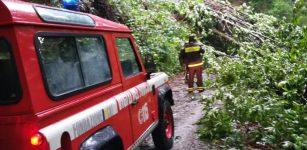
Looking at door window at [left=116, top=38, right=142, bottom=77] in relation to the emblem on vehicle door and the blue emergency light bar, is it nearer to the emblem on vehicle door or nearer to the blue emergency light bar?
the emblem on vehicle door

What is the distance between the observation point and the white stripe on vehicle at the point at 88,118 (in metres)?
2.59

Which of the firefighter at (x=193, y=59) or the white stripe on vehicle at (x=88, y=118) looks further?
the firefighter at (x=193, y=59)

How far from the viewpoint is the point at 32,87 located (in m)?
2.56

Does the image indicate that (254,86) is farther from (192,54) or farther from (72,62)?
(72,62)

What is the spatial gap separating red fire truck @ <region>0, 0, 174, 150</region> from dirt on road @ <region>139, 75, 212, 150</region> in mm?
1794

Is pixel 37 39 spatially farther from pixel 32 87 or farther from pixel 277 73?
pixel 277 73

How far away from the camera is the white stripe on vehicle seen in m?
2.59

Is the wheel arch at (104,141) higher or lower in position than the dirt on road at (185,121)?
higher

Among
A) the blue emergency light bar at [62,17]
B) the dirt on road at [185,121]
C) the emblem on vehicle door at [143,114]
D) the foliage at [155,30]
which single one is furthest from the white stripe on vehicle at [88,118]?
the foliage at [155,30]

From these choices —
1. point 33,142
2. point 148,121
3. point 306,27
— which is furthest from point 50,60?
point 306,27

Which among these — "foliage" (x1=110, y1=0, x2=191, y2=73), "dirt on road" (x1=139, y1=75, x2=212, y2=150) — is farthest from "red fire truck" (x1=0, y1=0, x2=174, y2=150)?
"foliage" (x1=110, y1=0, x2=191, y2=73)

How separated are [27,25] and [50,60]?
0.35 meters

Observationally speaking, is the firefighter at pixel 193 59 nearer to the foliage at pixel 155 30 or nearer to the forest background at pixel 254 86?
the forest background at pixel 254 86

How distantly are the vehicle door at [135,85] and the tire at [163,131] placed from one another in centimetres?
→ 43
